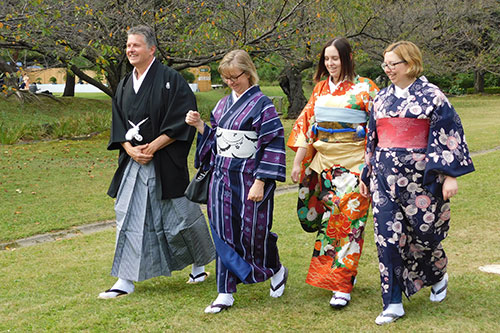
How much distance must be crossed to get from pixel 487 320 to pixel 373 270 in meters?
1.32

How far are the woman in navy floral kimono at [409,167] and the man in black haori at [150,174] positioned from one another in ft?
4.97

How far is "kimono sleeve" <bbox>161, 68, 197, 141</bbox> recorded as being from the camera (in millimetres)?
4645

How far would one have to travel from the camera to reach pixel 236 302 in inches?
171

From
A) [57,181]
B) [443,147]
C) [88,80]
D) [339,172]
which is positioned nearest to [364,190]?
[339,172]

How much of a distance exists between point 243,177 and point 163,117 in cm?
87

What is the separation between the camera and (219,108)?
14.5ft

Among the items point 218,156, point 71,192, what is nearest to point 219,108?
point 218,156

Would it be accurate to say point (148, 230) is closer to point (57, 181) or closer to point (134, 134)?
point (134, 134)

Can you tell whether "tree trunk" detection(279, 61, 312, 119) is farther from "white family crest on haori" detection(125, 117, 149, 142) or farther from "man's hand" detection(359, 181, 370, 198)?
"man's hand" detection(359, 181, 370, 198)

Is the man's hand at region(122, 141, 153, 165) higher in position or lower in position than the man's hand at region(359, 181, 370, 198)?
higher

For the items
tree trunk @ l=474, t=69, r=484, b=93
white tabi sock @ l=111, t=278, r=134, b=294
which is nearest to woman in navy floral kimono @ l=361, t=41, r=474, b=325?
white tabi sock @ l=111, t=278, r=134, b=294

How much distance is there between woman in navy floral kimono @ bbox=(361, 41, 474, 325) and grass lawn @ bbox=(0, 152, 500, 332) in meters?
0.31

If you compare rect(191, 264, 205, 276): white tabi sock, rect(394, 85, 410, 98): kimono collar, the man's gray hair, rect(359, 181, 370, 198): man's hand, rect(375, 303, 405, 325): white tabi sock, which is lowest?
rect(191, 264, 205, 276): white tabi sock

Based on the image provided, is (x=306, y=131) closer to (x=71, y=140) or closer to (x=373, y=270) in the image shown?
(x=373, y=270)
